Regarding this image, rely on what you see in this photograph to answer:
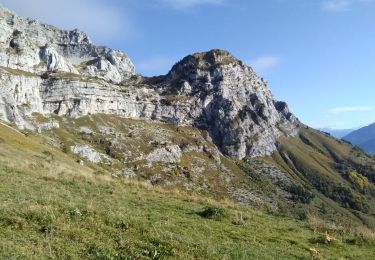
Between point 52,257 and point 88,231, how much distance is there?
3.10 meters

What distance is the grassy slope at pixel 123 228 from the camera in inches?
582

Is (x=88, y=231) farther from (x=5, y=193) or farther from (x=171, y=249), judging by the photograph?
(x=5, y=193)

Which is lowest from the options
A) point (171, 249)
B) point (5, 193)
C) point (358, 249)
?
point (358, 249)

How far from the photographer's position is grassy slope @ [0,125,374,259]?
48.5ft

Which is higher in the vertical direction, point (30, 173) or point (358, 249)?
point (30, 173)

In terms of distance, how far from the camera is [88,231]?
16.3 meters

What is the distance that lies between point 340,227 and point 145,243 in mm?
16961

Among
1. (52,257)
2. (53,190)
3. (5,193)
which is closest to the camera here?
(52,257)

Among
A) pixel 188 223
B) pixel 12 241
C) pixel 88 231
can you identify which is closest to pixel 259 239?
pixel 188 223

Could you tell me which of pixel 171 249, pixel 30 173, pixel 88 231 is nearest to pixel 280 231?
pixel 171 249

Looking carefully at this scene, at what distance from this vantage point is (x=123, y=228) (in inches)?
697

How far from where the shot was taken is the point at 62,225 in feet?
53.0

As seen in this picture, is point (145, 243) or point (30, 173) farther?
point (30, 173)

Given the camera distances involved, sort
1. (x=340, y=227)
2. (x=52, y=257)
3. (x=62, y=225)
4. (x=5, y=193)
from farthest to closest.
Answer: (x=340, y=227) < (x=5, y=193) < (x=62, y=225) < (x=52, y=257)
